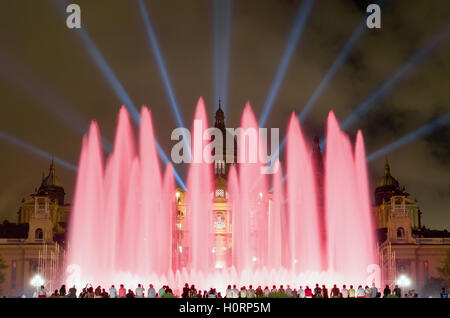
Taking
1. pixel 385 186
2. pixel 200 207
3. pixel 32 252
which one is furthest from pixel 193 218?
pixel 385 186

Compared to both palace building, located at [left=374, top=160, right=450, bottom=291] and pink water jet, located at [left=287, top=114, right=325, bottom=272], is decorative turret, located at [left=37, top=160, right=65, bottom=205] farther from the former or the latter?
pink water jet, located at [left=287, top=114, right=325, bottom=272]

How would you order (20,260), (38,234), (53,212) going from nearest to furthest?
(20,260) < (38,234) < (53,212)

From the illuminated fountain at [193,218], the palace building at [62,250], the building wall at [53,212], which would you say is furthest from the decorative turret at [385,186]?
the illuminated fountain at [193,218]

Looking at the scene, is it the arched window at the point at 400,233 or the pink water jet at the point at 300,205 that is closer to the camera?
the pink water jet at the point at 300,205

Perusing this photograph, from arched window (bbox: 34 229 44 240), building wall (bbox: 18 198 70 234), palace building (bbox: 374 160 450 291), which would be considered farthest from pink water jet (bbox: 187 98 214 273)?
building wall (bbox: 18 198 70 234)

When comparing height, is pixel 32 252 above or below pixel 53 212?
below

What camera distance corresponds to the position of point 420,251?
10550 centimetres

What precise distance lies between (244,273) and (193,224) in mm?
9896

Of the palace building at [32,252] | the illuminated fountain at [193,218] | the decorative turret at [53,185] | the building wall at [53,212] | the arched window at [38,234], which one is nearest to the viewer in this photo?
the illuminated fountain at [193,218]

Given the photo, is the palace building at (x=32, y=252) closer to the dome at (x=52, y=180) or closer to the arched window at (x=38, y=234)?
the arched window at (x=38, y=234)

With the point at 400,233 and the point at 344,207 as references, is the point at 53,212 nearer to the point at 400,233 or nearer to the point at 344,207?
the point at 400,233

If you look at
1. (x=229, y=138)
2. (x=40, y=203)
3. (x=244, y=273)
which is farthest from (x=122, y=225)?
(x=229, y=138)
